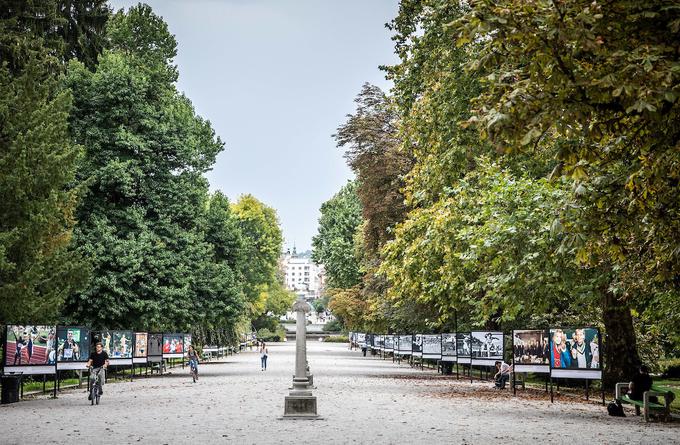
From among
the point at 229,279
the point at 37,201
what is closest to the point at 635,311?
the point at 37,201

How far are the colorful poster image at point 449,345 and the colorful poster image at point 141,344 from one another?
14.4m

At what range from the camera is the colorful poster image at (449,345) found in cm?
3793

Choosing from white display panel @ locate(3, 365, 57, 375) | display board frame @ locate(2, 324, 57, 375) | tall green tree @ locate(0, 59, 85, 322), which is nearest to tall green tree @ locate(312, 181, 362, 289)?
tall green tree @ locate(0, 59, 85, 322)

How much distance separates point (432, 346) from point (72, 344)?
20647 mm

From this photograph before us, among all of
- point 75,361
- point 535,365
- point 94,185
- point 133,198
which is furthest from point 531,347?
point 94,185

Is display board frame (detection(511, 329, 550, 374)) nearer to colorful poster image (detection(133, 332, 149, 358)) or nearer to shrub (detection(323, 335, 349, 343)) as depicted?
colorful poster image (detection(133, 332, 149, 358))

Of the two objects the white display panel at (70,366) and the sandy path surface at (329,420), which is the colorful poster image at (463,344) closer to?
the sandy path surface at (329,420)

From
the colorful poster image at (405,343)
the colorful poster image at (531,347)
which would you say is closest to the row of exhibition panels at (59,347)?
the colorful poster image at (531,347)

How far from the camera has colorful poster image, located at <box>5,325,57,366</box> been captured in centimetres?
2289

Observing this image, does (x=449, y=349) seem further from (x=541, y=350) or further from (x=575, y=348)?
(x=575, y=348)

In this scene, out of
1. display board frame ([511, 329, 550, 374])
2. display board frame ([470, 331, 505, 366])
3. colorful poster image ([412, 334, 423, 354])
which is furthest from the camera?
colorful poster image ([412, 334, 423, 354])

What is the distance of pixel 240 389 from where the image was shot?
2830 centimetres

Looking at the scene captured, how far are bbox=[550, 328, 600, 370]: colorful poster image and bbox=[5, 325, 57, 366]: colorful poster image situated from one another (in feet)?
50.7

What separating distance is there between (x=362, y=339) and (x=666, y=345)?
4705 centimetres
